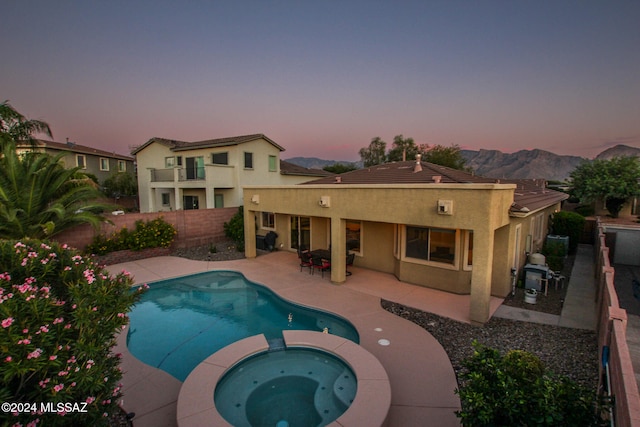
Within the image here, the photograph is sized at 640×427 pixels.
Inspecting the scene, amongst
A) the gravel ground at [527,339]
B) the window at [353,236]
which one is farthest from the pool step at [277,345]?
the window at [353,236]

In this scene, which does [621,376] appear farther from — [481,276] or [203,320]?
[203,320]

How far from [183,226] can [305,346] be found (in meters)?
13.6

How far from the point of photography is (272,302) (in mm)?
11289

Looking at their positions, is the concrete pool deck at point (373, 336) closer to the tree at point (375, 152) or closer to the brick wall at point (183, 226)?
the brick wall at point (183, 226)

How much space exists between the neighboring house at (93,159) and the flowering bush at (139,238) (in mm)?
23268

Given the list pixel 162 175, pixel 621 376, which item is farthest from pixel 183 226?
pixel 621 376

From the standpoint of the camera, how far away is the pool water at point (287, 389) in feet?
17.8

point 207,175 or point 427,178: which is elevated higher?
point 207,175

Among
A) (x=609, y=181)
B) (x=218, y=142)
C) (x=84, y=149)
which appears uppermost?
(x=84, y=149)

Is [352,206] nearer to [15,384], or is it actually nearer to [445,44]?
[15,384]

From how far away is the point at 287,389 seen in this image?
6.17 metres

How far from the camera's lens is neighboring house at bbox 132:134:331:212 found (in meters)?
22.8

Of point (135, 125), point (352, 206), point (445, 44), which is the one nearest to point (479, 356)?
point (352, 206)

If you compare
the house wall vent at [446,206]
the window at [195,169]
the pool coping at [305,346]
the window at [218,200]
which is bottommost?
the pool coping at [305,346]
